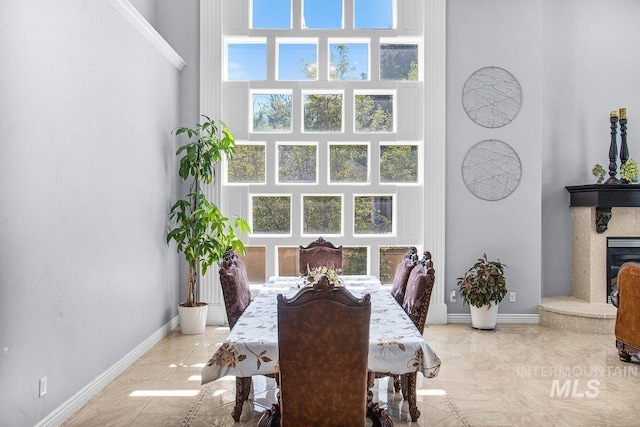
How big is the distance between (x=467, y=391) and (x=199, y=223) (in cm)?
301

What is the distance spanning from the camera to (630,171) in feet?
18.6

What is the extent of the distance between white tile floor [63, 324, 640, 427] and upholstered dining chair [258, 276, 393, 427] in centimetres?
101

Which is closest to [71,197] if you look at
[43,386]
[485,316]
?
[43,386]

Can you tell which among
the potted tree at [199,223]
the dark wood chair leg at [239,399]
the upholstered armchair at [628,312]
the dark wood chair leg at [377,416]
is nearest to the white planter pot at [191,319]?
the potted tree at [199,223]

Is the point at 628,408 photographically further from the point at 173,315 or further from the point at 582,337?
the point at 173,315

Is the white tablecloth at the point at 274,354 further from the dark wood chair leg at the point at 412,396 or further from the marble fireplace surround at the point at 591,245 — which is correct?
the marble fireplace surround at the point at 591,245

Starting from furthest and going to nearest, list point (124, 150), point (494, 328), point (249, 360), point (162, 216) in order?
point (494, 328) → point (162, 216) → point (124, 150) → point (249, 360)

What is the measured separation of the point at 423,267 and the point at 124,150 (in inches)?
103

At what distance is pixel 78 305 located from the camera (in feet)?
10.8

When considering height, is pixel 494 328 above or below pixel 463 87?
below

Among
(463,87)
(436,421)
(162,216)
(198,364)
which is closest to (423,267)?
(436,421)

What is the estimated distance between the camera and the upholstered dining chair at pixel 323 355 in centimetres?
205

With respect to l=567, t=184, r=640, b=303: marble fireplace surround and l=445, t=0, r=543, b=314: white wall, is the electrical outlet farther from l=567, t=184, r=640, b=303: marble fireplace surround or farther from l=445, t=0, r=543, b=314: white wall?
l=567, t=184, r=640, b=303: marble fireplace surround

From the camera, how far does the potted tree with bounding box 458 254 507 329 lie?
5.37 meters
